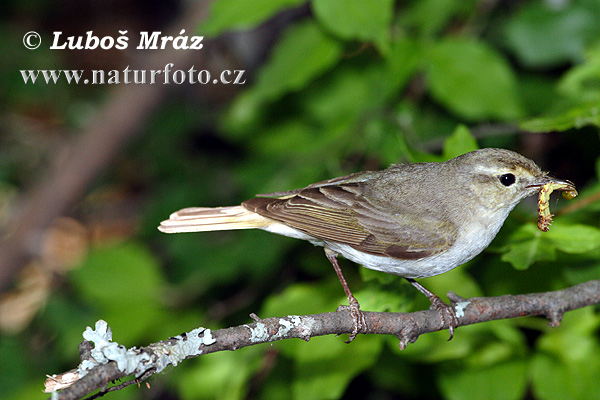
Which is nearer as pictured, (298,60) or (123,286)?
(298,60)

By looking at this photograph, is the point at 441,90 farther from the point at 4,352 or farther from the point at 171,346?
the point at 4,352

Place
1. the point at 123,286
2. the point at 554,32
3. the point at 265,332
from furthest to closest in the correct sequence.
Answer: the point at 123,286, the point at 554,32, the point at 265,332

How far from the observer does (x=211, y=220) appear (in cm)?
321

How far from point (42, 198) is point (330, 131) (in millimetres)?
3789

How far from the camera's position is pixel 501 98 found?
3572 mm

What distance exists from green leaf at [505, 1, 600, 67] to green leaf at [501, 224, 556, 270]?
192 cm

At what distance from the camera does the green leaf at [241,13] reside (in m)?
3.08

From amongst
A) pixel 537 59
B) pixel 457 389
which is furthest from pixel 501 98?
pixel 457 389

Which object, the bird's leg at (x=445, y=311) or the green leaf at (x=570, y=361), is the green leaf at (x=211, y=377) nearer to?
the bird's leg at (x=445, y=311)

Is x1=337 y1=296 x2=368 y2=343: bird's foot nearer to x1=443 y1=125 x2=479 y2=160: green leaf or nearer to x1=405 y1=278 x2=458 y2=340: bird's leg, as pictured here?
x1=405 y1=278 x2=458 y2=340: bird's leg

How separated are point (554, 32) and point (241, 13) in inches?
92.0

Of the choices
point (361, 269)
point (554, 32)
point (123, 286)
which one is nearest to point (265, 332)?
point (361, 269)

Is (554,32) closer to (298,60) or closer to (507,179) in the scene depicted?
(507,179)

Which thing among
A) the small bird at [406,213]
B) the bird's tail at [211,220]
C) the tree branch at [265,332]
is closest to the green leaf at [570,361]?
the tree branch at [265,332]
